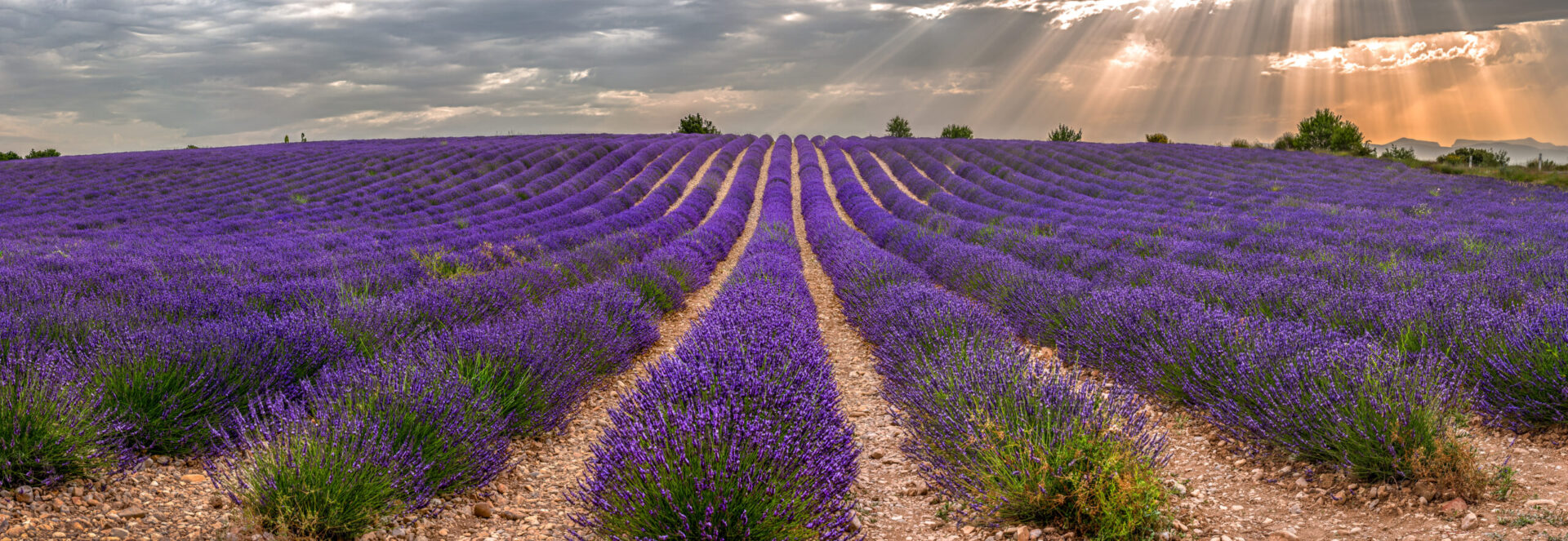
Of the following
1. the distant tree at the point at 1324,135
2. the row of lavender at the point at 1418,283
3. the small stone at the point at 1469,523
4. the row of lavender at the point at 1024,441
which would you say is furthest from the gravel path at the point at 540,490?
the distant tree at the point at 1324,135

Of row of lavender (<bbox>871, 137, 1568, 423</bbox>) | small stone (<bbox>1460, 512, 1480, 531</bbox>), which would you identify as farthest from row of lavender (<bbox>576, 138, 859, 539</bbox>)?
row of lavender (<bbox>871, 137, 1568, 423</bbox>)

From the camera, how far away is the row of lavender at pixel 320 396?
2629 mm

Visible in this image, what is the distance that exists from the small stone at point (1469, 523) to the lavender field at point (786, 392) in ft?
0.04

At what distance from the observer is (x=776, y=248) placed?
9445 millimetres

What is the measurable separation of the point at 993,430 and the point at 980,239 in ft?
25.3

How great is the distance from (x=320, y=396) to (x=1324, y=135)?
4083 cm

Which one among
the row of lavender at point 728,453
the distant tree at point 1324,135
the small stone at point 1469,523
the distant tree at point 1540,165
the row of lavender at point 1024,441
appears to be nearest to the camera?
the row of lavender at point 728,453

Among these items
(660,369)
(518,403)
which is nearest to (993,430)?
(660,369)

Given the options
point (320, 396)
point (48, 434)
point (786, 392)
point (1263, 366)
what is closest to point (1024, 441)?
point (786, 392)

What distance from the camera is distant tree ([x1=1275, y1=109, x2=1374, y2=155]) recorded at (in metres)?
32.6

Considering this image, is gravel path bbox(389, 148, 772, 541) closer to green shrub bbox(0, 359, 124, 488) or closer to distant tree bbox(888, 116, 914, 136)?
green shrub bbox(0, 359, 124, 488)

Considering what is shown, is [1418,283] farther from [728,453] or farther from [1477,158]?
[1477,158]

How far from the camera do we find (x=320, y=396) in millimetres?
3514

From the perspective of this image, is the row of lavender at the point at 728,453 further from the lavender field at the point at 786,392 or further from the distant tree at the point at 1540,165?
the distant tree at the point at 1540,165
